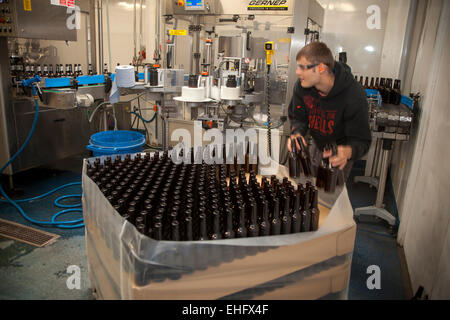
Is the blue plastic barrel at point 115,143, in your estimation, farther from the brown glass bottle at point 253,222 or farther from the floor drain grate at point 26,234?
the brown glass bottle at point 253,222

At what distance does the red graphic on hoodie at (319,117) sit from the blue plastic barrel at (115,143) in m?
1.53

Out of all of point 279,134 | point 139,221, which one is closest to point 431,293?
point 139,221

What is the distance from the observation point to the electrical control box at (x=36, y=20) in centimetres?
302

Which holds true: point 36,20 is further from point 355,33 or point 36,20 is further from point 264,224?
point 355,33

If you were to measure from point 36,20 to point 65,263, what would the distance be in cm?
236

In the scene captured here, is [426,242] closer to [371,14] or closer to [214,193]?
[214,193]

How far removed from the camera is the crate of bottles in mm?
1109

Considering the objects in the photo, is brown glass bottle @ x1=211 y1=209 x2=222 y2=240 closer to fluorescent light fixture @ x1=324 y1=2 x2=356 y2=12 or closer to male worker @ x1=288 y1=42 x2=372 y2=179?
male worker @ x1=288 y1=42 x2=372 y2=179

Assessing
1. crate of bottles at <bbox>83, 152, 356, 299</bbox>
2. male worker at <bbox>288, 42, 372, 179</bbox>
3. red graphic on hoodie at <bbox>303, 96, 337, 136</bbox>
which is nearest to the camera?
crate of bottles at <bbox>83, 152, 356, 299</bbox>

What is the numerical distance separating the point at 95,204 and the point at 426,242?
1.83 meters

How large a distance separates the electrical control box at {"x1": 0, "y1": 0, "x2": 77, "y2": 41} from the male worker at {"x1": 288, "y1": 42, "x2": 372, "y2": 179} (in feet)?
8.50

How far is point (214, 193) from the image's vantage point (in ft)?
4.69

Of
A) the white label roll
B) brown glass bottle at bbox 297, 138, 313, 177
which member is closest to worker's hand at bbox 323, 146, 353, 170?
brown glass bottle at bbox 297, 138, 313, 177

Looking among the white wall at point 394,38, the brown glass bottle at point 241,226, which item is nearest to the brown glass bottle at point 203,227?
the brown glass bottle at point 241,226
